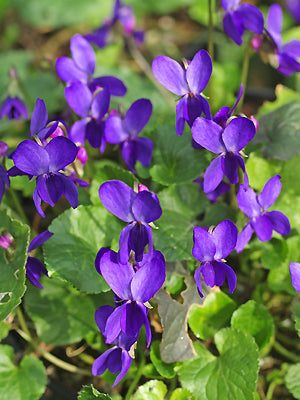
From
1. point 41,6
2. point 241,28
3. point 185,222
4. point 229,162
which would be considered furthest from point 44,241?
point 41,6

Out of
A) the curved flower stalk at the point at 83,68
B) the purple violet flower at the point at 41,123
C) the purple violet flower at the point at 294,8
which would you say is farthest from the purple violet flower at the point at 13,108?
the purple violet flower at the point at 294,8

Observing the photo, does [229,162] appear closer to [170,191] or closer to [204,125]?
[204,125]

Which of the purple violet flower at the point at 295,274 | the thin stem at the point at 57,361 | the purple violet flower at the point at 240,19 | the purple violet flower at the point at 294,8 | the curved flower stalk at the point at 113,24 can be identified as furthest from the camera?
the purple violet flower at the point at 294,8

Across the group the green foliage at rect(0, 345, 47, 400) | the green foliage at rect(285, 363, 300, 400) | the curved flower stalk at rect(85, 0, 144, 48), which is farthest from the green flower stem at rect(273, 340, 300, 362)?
the curved flower stalk at rect(85, 0, 144, 48)

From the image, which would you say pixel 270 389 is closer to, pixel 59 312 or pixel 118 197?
pixel 59 312

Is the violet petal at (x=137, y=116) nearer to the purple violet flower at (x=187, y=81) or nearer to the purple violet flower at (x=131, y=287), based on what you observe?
the purple violet flower at (x=187, y=81)
